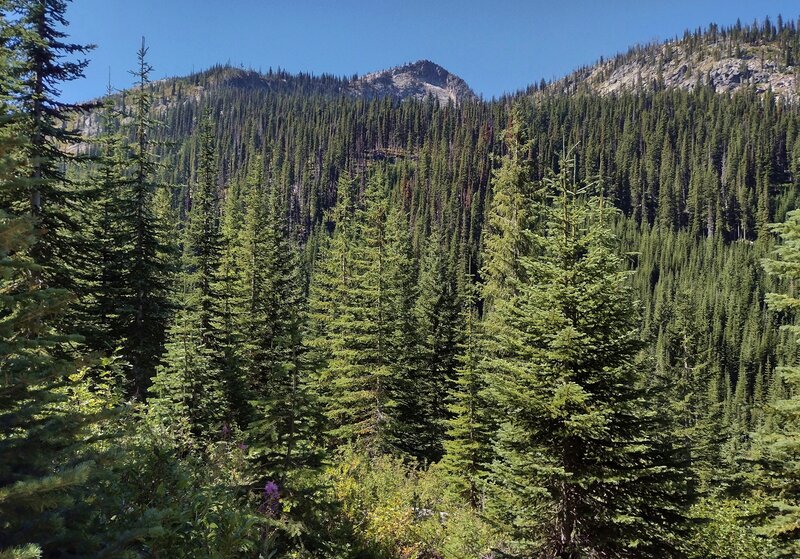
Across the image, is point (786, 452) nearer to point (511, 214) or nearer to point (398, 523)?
point (398, 523)

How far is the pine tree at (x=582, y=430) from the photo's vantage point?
8.81 m

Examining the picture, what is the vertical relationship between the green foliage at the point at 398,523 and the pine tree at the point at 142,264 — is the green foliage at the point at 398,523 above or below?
below

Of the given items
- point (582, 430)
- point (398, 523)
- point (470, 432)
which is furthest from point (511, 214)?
point (398, 523)

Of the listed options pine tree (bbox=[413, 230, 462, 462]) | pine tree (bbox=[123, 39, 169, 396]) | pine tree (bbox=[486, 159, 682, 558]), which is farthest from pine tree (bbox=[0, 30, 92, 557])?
pine tree (bbox=[413, 230, 462, 462])

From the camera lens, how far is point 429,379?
28875mm

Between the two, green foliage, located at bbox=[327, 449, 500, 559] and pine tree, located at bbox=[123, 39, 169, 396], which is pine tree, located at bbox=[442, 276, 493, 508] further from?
pine tree, located at bbox=[123, 39, 169, 396]

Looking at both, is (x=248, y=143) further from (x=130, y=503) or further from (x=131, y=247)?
A: (x=130, y=503)

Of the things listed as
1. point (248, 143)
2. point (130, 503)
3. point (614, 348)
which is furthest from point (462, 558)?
point (248, 143)

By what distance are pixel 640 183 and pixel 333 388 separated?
515 ft

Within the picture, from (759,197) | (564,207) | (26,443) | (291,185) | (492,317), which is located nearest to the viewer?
(26,443)

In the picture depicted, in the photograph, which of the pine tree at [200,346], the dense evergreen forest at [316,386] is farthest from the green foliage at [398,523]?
the pine tree at [200,346]

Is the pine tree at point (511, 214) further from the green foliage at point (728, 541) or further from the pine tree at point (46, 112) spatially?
the pine tree at point (46, 112)

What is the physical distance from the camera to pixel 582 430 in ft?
29.2

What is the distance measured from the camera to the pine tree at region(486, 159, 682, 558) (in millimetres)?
8812
